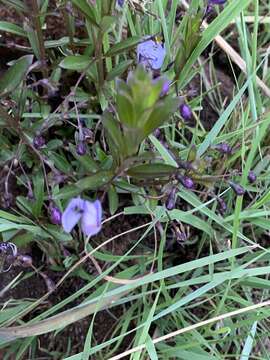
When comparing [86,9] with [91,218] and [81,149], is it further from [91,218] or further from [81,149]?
[91,218]

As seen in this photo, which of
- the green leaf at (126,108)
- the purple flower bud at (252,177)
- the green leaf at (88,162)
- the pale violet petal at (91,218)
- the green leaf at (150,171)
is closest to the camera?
the green leaf at (126,108)

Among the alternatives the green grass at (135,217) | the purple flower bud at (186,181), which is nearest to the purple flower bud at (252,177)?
the green grass at (135,217)

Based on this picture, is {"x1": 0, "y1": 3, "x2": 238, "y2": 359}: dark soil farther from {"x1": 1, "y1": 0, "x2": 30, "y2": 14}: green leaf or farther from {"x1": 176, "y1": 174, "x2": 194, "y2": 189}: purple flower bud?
{"x1": 176, "y1": 174, "x2": 194, "y2": 189}: purple flower bud

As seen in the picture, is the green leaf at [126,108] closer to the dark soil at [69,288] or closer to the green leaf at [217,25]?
the green leaf at [217,25]

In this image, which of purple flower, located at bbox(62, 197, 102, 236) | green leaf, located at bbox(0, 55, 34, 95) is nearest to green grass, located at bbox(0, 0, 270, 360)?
green leaf, located at bbox(0, 55, 34, 95)

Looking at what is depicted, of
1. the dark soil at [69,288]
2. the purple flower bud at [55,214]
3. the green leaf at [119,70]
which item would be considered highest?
the green leaf at [119,70]

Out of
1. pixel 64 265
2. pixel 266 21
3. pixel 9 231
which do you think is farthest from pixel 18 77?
pixel 266 21

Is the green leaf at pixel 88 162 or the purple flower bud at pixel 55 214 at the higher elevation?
the green leaf at pixel 88 162

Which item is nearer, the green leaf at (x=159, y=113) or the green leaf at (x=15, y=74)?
the green leaf at (x=159, y=113)
